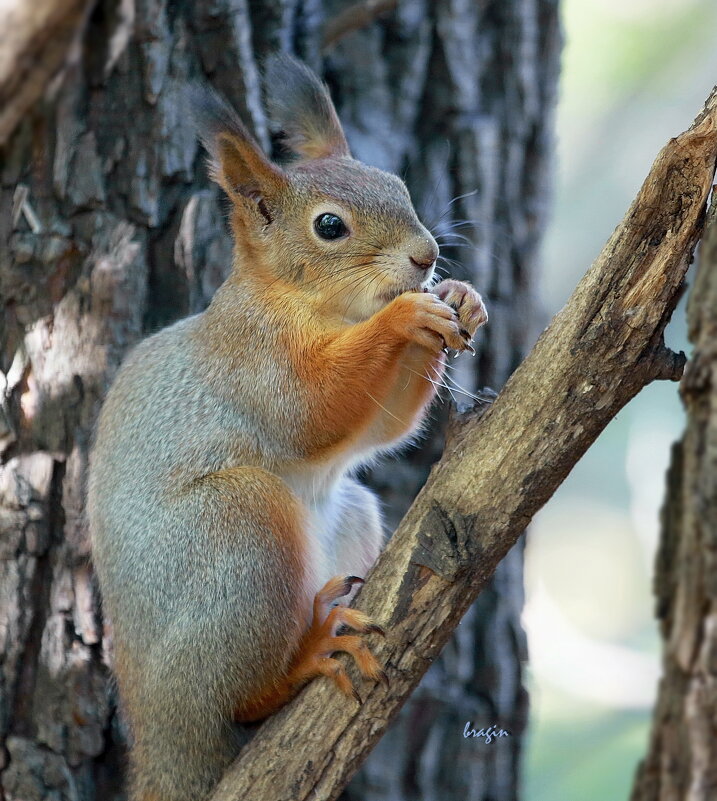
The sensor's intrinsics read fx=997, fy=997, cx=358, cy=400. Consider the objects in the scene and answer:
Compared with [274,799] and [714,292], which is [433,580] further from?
[714,292]

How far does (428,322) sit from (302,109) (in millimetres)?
1099

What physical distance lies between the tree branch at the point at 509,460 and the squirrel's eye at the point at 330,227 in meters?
0.89

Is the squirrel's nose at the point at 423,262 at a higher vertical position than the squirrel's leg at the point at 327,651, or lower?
higher

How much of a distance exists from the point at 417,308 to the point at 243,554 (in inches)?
30.4

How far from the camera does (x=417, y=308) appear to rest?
2.57m

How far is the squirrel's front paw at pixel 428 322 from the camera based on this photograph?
2.50 m

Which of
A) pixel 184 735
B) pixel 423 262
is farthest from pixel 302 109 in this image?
pixel 184 735

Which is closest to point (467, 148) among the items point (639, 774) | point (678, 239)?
point (678, 239)

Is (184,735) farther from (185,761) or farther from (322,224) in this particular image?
(322,224)

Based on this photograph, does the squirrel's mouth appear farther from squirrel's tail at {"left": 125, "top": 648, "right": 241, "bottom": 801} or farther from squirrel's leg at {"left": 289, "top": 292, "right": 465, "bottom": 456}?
squirrel's tail at {"left": 125, "top": 648, "right": 241, "bottom": 801}

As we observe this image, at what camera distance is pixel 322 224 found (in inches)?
117

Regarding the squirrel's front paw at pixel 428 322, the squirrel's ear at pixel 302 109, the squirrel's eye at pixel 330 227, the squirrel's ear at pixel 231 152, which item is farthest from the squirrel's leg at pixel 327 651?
the squirrel's ear at pixel 302 109

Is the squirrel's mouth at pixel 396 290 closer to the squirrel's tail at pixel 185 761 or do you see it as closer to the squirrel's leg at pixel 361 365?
the squirrel's leg at pixel 361 365

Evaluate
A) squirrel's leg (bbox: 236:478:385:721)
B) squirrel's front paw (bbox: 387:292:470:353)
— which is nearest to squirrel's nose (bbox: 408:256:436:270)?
squirrel's front paw (bbox: 387:292:470:353)
